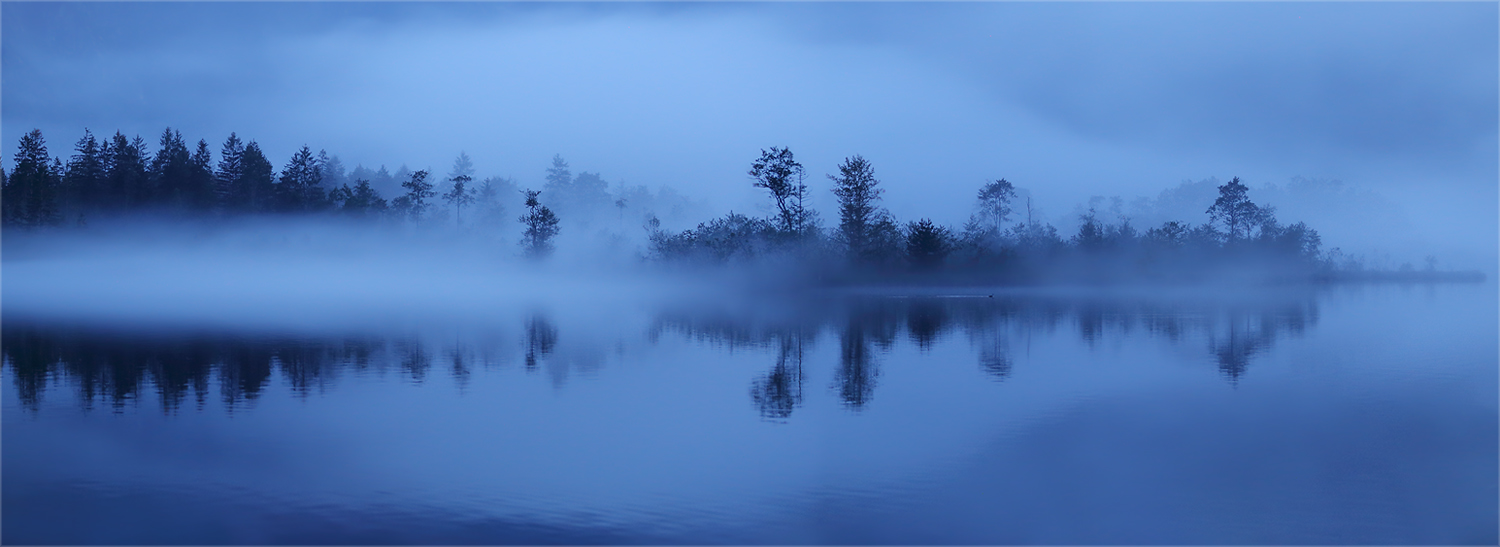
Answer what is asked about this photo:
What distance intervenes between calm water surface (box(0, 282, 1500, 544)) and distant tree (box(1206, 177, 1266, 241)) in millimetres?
64570

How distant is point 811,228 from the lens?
73.4 m

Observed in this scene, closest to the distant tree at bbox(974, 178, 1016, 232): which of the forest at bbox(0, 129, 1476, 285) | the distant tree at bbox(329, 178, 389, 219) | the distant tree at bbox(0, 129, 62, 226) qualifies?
the forest at bbox(0, 129, 1476, 285)

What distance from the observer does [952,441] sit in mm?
14492

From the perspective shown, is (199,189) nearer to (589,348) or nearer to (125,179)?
(125,179)

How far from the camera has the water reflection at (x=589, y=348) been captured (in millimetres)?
19875

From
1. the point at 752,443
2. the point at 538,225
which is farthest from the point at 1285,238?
the point at 752,443

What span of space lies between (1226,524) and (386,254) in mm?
98511

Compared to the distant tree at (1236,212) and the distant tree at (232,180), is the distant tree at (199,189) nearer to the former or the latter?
the distant tree at (232,180)

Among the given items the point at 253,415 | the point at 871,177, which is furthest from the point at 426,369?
the point at 871,177

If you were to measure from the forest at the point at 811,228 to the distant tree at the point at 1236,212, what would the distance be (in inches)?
4.2

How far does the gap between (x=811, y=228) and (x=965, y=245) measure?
12.0 m

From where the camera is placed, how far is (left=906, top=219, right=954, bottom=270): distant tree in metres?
71.6

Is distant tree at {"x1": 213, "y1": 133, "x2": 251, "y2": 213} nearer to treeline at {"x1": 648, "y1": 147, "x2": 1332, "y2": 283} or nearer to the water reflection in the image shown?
treeline at {"x1": 648, "y1": 147, "x2": 1332, "y2": 283}

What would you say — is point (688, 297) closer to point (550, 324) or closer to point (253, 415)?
point (550, 324)
